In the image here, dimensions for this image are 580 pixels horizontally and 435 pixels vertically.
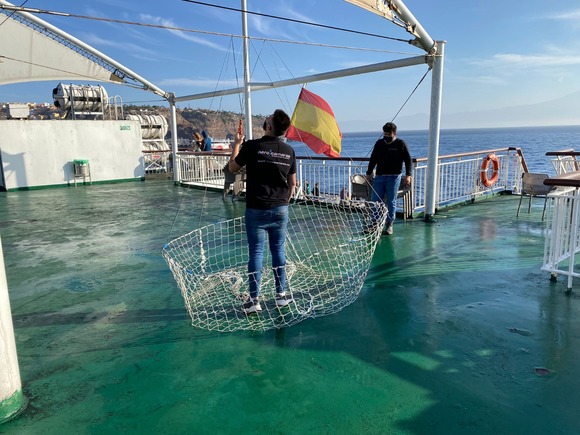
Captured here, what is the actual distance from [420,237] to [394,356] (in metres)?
3.62

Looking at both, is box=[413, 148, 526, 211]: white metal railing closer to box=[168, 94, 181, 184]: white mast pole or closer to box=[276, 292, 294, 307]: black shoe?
box=[276, 292, 294, 307]: black shoe

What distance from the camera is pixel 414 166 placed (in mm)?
7742

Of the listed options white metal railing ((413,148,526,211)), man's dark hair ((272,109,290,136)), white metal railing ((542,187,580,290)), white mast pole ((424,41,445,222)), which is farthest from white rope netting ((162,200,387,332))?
white metal railing ((413,148,526,211))

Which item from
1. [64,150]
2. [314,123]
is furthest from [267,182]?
[64,150]

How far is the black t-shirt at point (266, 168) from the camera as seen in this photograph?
129 inches

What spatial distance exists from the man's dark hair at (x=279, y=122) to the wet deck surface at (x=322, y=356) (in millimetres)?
1571

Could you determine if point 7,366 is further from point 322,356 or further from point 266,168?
point 266,168

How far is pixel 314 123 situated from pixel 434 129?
8.02 ft

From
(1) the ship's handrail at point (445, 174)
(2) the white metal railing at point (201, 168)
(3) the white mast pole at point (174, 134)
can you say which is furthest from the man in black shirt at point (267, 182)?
(3) the white mast pole at point (174, 134)

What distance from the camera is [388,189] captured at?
6.27 m

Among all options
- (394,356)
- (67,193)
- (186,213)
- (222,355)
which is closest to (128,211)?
(186,213)

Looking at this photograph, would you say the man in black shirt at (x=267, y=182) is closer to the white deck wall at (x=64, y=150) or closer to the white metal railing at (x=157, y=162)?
the white deck wall at (x=64, y=150)

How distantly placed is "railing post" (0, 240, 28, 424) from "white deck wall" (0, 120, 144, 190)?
510 inches

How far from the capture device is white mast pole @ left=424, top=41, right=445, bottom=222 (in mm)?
6785
